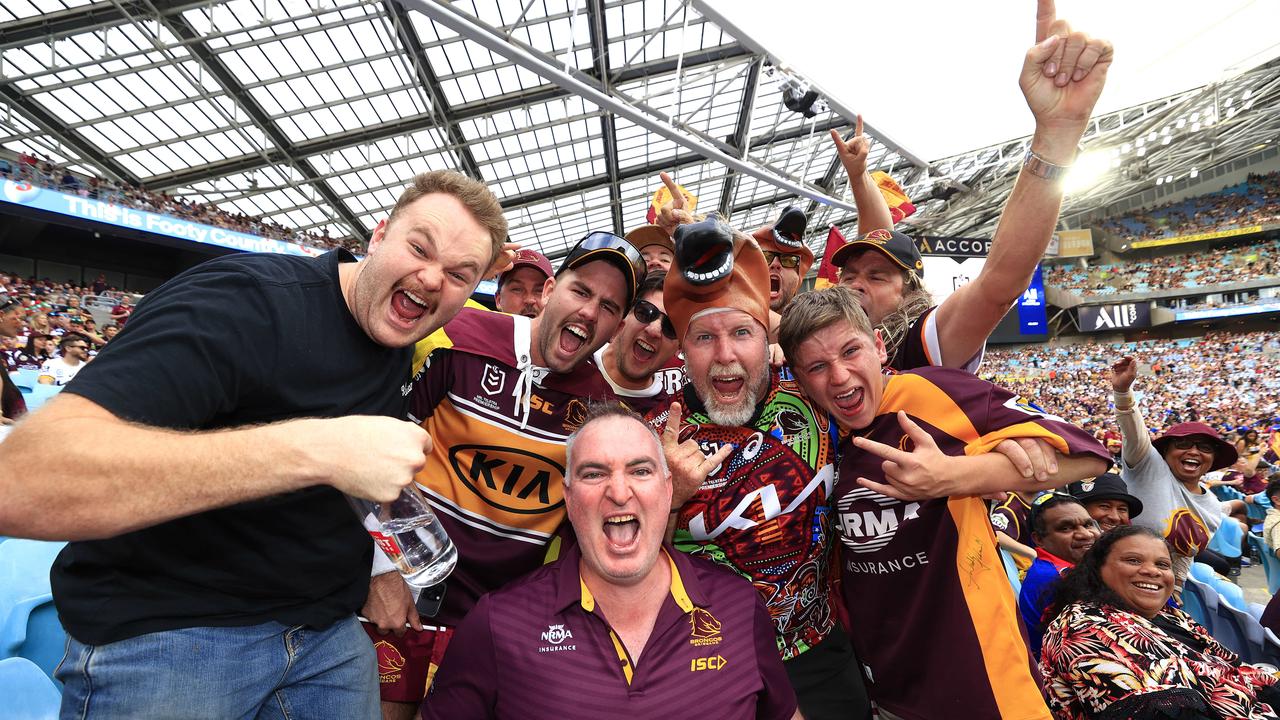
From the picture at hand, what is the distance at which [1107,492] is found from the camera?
376 centimetres

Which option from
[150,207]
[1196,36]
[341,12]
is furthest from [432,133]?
[1196,36]

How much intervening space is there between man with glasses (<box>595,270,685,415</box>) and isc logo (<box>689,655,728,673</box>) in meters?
1.03

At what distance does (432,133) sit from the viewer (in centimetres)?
1836

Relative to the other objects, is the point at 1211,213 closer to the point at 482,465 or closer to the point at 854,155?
the point at 854,155

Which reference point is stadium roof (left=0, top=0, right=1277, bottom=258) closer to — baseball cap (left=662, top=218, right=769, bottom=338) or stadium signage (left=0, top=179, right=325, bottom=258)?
stadium signage (left=0, top=179, right=325, bottom=258)

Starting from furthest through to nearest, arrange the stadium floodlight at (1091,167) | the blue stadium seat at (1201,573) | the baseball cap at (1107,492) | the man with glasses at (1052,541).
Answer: the stadium floodlight at (1091,167), the blue stadium seat at (1201,573), the baseball cap at (1107,492), the man with glasses at (1052,541)

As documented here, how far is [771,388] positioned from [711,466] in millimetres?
484

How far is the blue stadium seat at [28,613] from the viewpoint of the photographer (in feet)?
6.87

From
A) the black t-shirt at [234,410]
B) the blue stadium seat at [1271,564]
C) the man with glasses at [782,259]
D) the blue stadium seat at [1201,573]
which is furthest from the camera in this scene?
the blue stadium seat at [1271,564]

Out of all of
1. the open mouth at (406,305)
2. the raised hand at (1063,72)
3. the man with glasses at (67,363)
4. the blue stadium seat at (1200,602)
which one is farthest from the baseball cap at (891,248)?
the man with glasses at (67,363)

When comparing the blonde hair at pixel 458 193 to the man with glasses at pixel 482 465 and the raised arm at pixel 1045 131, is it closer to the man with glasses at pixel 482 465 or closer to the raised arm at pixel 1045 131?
the man with glasses at pixel 482 465

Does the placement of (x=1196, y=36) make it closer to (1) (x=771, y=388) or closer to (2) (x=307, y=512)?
(1) (x=771, y=388)

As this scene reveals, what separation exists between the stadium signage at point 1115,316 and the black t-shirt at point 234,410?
3817 centimetres

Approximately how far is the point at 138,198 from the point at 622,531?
20915 mm
